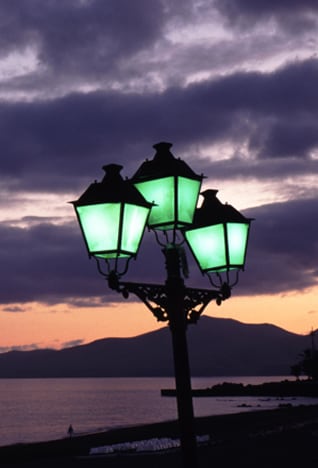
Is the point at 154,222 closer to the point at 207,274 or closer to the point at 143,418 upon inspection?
the point at 207,274

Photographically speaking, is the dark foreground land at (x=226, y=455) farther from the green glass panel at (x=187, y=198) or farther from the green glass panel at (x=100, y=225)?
the green glass panel at (x=100, y=225)

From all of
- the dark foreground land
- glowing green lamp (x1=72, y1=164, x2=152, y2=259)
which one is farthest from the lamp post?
the dark foreground land

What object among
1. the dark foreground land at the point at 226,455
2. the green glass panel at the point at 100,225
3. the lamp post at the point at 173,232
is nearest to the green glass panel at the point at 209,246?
the lamp post at the point at 173,232

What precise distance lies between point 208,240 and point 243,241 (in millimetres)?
315

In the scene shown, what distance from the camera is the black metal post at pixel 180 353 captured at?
18.2ft

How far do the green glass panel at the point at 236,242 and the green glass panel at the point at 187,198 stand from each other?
0.43 m

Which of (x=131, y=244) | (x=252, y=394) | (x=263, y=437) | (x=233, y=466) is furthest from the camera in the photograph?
(x=252, y=394)

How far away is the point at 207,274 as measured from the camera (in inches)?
252

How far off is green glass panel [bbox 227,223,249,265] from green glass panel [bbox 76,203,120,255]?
48.6 inches

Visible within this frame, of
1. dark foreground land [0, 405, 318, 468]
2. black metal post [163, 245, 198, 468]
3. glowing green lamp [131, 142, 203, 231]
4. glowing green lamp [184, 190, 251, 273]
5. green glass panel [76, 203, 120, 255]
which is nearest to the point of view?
green glass panel [76, 203, 120, 255]

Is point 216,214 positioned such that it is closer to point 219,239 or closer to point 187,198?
point 219,239

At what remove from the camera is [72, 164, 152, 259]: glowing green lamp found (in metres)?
5.41

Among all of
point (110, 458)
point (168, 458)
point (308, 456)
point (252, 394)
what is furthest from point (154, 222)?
point (252, 394)

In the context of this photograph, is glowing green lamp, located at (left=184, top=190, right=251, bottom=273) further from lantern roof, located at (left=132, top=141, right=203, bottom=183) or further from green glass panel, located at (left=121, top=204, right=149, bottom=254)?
green glass panel, located at (left=121, top=204, right=149, bottom=254)
